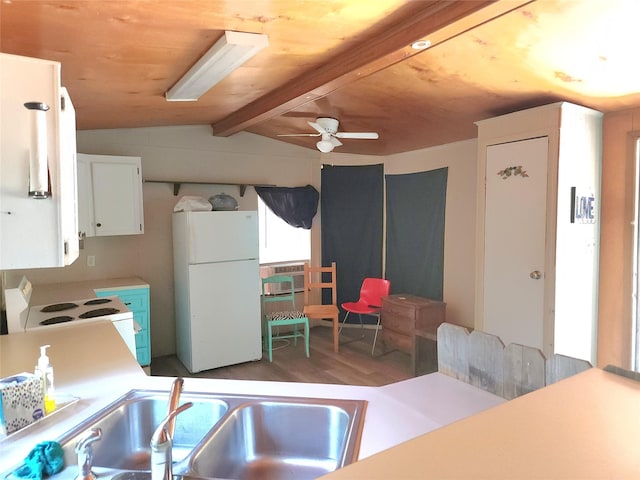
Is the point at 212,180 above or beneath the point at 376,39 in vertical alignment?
beneath

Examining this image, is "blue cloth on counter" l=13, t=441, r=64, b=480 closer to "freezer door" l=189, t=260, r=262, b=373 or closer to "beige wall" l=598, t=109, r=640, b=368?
"freezer door" l=189, t=260, r=262, b=373

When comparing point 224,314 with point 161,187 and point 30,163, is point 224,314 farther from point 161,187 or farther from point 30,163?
point 30,163

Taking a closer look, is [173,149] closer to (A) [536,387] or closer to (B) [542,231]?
(B) [542,231]

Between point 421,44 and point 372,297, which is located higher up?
point 421,44

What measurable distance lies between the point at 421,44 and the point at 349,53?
52 cm

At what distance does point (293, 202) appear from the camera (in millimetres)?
5055

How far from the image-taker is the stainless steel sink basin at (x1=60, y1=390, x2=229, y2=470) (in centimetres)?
134

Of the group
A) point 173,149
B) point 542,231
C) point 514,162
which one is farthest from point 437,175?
point 173,149

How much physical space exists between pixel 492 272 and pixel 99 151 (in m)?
3.74

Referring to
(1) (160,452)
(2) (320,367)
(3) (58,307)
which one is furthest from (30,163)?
(2) (320,367)

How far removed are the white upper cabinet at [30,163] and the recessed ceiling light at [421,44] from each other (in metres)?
1.53

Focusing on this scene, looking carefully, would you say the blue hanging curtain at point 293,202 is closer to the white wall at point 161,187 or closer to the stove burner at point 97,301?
the white wall at point 161,187

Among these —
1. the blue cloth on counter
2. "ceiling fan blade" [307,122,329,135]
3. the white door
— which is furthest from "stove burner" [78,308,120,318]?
the white door

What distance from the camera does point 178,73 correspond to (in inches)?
98.6
